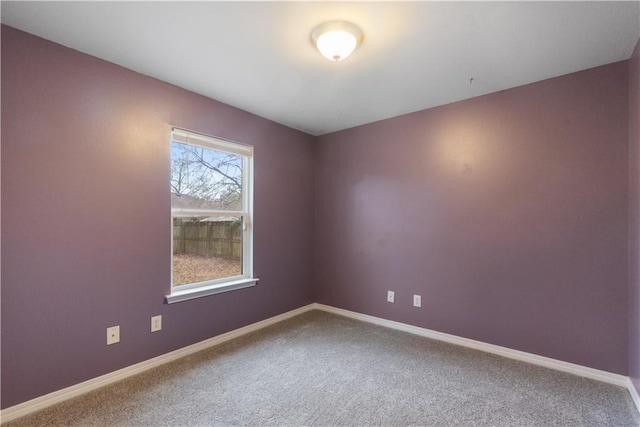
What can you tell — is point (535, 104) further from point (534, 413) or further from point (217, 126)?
point (217, 126)

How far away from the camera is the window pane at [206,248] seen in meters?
2.59

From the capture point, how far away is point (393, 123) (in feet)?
10.4

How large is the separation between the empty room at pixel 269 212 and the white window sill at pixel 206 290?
22mm

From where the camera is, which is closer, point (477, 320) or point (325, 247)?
point (477, 320)

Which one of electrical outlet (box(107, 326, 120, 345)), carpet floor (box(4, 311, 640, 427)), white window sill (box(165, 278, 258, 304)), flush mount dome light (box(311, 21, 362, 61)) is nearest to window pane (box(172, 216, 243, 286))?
white window sill (box(165, 278, 258, 304))

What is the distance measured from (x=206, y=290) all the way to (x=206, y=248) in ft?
1.28

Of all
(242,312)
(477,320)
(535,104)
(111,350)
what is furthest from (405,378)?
(535,104)

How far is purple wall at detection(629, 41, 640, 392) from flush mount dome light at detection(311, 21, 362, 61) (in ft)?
5.71

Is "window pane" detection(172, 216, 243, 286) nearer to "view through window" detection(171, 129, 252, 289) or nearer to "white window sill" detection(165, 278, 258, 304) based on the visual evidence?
"view through window" detection(171, 129, 252, 289)

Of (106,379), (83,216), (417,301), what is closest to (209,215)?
(83,216)

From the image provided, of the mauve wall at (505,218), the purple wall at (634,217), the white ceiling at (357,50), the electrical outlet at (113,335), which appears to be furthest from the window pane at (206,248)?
the purple wall at (634,217)

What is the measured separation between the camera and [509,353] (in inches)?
97.6

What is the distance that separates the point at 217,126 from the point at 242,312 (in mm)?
1824

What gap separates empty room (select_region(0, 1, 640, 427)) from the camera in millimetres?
1729
